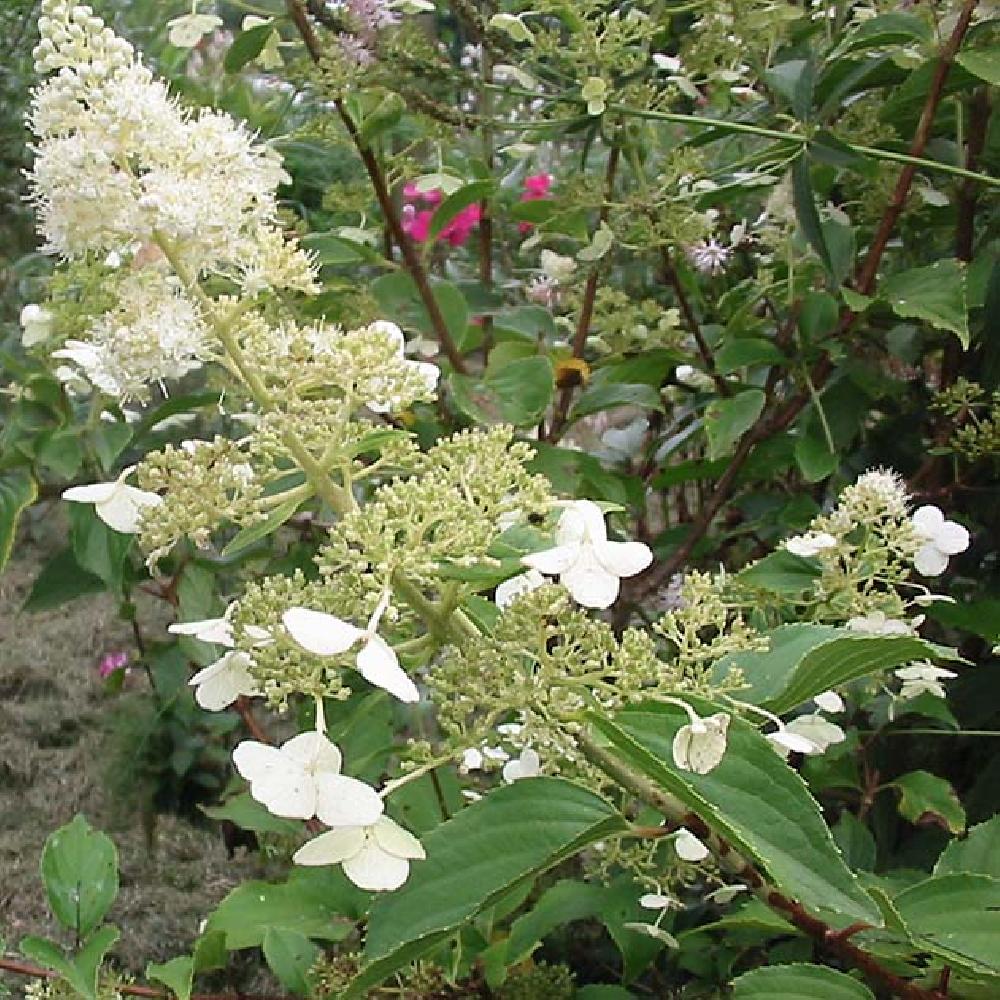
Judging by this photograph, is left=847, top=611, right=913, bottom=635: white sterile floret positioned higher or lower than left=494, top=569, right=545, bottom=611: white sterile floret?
lower

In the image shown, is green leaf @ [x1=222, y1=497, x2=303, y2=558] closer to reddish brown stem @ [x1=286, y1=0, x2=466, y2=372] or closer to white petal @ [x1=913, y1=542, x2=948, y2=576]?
white petal @ [x1=913, y1=542, x2=948, y2=576]

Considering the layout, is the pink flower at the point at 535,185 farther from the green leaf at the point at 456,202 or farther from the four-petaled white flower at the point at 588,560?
the four-petaled white flower at the point at 588,560

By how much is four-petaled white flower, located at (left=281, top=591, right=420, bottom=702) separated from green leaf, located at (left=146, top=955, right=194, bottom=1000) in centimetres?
43

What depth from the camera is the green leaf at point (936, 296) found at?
0.98 meters

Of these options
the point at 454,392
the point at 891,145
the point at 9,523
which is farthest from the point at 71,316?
the point at 891,145

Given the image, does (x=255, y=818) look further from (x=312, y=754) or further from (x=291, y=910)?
(x=312, y=754)

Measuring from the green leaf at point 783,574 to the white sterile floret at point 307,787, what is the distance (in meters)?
0.33

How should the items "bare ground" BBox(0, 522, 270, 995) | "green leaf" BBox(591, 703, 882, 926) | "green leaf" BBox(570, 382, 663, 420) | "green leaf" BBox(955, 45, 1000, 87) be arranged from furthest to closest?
"bare ground" BBox(0, 522, 270, 995) → "green leaf" BBox(570, 382, 663, 420) → "green leaf" BBox(955, 45, 1000, 87) → "green leaf" BBox(591, 703, 882, 926)

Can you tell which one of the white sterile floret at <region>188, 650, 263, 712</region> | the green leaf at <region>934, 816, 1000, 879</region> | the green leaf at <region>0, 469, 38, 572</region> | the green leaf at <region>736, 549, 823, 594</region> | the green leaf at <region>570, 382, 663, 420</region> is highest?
the white sterile floret at <region>188, 650, 263, 712</region>

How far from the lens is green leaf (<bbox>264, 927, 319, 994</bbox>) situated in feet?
2.88

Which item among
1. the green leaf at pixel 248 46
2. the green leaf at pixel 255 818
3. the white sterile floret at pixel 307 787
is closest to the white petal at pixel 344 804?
the white sterile floret at pixel 307 787

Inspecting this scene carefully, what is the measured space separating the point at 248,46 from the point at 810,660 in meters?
0.81

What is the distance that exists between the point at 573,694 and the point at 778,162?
2.10 ft

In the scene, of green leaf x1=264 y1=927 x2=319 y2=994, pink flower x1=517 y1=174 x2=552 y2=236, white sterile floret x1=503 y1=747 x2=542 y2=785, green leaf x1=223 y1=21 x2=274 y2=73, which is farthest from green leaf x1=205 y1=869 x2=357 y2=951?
pink flower x1=517 y1=174 x2=552 y2=236
